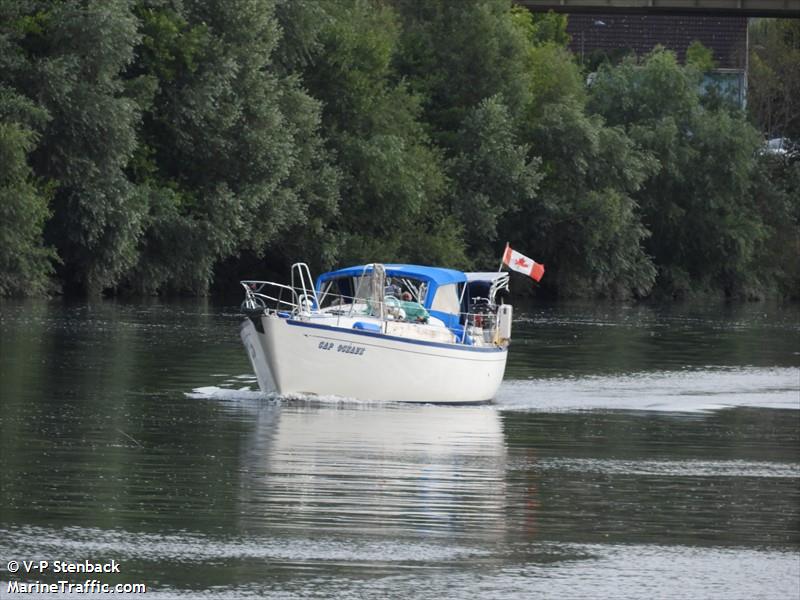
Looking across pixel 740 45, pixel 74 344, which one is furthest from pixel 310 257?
pixel 740 45

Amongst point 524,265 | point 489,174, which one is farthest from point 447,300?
point 489,174

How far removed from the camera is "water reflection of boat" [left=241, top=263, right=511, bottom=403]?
110 feet

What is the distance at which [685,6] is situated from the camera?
99125 mm

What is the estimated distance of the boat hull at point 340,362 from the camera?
33.4m

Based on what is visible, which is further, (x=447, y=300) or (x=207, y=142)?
(x=207, y=142)

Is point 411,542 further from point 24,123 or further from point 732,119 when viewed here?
point 732,119

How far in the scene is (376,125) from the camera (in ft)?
269

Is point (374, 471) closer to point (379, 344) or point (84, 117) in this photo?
point (379, 344)

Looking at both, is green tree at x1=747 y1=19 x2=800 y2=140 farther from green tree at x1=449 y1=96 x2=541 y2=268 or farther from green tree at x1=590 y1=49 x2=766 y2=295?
green tree at x1=449 y1=96 x2=541 y2=268

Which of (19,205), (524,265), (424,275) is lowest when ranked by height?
(424,275)

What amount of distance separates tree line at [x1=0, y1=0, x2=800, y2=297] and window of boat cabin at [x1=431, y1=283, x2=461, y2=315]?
26.9 m

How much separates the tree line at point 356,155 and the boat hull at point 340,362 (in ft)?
98.7

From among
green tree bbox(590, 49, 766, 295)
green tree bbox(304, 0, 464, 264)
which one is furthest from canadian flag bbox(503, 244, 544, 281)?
green tree bbox(590, 49, 766, 295)

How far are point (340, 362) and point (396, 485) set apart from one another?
425 inches
